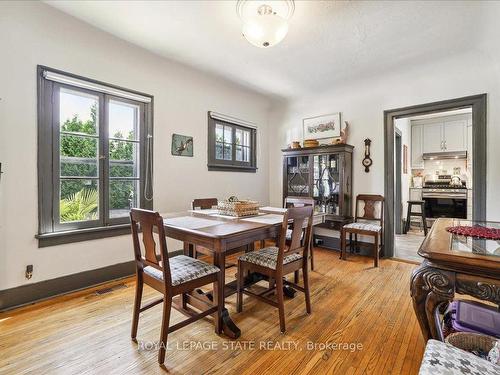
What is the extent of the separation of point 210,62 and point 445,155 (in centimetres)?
555

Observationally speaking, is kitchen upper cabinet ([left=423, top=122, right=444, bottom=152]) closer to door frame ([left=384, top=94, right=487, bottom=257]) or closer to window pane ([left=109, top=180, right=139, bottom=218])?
door frame ([left=384, top=94, right=487, bottom=257])

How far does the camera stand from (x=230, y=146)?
4145 millimetres

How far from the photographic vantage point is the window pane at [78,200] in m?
2.42

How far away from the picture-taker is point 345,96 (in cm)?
391

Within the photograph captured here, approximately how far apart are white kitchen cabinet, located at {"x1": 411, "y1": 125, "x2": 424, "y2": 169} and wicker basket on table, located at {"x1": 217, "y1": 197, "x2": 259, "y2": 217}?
214 inches

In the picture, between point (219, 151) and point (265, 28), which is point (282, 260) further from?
point (219, 151)

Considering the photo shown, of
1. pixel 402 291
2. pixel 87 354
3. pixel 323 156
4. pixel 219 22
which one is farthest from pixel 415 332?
pixel 219 22

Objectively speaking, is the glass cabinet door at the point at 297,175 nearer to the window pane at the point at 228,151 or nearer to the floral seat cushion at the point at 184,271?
the window pane at the point at 228,151

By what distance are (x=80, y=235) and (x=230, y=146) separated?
243 cm

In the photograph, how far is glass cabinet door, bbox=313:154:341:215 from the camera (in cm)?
382

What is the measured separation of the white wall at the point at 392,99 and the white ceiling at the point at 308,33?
0.23 meters

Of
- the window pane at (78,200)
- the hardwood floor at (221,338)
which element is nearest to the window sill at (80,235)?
the window pane at (78,200)

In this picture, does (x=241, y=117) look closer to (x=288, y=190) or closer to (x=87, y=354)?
(x=288, y=190)

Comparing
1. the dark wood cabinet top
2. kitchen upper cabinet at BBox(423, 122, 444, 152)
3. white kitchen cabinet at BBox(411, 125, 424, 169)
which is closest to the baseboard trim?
the dark wood cabinet top
